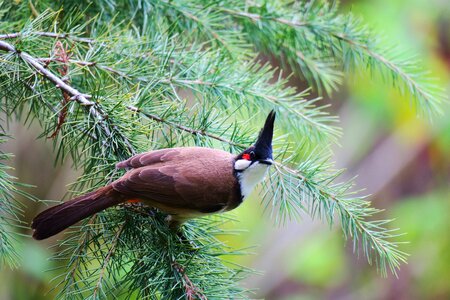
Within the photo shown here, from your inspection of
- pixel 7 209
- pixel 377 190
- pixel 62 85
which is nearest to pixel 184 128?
pixel 62 85

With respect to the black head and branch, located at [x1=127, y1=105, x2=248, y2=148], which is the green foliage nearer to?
branch, located at [x1=127, y1=105, x2=248, y2=148]

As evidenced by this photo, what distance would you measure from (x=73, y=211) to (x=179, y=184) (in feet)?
0.80

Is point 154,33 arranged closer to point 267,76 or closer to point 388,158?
point 267,76

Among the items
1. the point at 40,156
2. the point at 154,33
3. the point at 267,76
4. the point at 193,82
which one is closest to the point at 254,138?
the point at 193,82

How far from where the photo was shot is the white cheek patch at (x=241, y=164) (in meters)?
1.30

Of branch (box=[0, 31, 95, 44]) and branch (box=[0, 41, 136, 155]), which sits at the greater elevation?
branch (box=[0, 31, 95, 44])

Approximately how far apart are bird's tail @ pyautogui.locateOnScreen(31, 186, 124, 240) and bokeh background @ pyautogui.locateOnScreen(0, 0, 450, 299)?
1.95 m

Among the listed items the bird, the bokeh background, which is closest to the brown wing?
the bird

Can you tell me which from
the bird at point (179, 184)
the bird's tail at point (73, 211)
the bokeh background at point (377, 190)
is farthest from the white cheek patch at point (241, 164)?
the bokeh background at point (377, 190)

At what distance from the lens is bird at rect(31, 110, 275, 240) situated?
4.03 feet

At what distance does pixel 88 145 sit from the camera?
1.31 meters

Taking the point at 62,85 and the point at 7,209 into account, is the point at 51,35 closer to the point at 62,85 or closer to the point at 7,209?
the point at 62,85

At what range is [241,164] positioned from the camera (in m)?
1.32

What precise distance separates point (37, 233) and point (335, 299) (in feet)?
11.3
